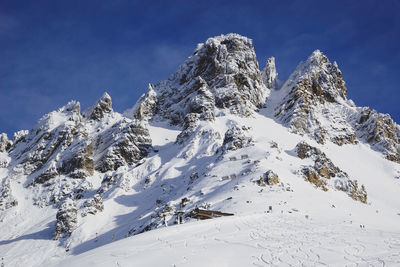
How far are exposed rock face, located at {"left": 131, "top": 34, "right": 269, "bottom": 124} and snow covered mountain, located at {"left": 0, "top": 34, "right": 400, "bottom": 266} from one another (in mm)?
547

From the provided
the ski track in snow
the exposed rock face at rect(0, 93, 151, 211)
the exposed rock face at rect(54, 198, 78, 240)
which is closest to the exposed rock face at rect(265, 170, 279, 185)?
the ski track in snow

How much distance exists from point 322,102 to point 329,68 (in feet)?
94.0

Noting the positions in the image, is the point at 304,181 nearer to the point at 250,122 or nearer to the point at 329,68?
the point at 250,122

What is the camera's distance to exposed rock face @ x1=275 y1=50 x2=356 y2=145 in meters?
111

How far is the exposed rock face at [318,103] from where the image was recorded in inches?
4360

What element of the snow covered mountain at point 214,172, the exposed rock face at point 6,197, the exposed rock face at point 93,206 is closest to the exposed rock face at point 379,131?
the snow covered mountain at point 214,172

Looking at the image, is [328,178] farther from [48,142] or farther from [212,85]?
[48,142]

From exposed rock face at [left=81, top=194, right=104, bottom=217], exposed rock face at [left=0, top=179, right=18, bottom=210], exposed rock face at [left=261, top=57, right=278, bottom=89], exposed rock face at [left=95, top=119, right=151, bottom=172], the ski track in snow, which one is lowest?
the ski track in snow

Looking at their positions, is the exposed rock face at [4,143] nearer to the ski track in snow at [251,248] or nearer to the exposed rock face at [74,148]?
the exposed rock face at [74,148]

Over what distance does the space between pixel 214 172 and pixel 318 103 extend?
7393 centimetres

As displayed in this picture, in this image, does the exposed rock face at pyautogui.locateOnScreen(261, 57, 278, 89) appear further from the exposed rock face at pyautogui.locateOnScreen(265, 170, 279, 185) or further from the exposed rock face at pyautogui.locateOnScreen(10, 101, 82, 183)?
the exposed rock face at pyautogui.locateOnScreen(265, 170, 279, 185)

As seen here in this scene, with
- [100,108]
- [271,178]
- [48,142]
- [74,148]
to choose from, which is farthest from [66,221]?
[100,108]

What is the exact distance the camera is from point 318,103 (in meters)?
125

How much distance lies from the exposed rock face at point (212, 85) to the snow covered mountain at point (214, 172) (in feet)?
1.80
